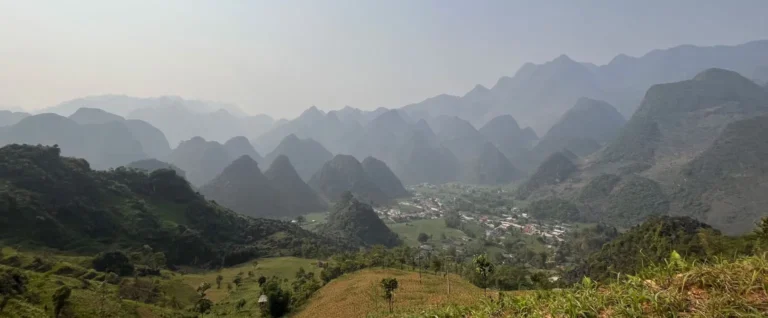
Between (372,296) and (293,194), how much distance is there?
158842mm

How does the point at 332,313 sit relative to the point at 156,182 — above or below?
below

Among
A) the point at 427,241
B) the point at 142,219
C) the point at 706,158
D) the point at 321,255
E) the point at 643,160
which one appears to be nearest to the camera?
the point at 142,219

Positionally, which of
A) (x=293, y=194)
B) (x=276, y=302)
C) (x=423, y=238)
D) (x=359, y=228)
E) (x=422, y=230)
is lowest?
(x=422, y=230)

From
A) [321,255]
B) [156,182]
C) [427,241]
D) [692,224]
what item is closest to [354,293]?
[321,255]

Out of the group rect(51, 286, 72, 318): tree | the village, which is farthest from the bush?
the village

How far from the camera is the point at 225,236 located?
8800 centimetres

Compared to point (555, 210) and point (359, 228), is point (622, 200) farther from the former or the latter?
point (359, 228)

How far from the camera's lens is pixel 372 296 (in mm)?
35188

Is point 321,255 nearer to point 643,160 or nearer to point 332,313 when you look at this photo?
point 332,313

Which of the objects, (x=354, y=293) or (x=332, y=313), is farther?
(x=354, y=293)

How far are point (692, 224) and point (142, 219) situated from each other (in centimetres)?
10746

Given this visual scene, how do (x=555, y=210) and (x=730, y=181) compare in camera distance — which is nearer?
(x=730, y=181)

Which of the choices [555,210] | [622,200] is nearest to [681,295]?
[555,210]

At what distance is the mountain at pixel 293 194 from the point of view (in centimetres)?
17850
